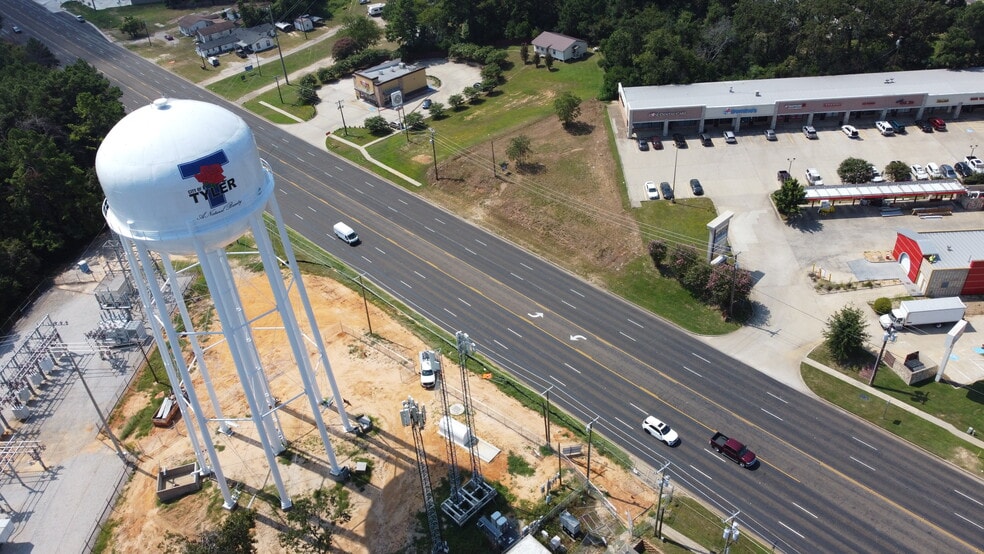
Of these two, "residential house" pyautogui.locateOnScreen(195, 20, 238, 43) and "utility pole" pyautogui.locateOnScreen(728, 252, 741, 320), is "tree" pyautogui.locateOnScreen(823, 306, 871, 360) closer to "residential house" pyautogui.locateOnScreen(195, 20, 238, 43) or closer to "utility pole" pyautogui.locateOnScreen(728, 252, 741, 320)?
"utility pole" pyautogui.locateOnScreen(728, 252, 741, 320)

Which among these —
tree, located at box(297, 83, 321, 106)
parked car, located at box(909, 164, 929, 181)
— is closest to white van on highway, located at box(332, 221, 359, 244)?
tree, located at box(297, 83, 321, 106)

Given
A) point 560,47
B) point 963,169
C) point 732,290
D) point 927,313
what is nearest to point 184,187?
point 732,290

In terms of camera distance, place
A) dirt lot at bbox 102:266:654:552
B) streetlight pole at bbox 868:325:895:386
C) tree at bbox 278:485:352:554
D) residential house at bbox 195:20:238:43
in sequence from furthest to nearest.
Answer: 1. residential house at bbox 195:20:238:43
2. streetlight pole at bbox 868:325:895:386
3. dirt lot at bbox 102:266:654:552
4. tree at bbox 278:485:352:554

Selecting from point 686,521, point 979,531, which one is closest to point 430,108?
point 686,521

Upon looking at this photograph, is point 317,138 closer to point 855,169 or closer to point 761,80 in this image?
point 761,80

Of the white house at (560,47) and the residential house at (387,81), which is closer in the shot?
the residential house at (387,81)

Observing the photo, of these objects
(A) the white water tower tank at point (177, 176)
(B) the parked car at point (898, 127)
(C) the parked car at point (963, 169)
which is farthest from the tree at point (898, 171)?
(A) the white water tower tank at point (177, 176)

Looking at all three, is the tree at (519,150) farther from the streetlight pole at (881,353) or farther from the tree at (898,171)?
the streetlight pole at (881,353)
